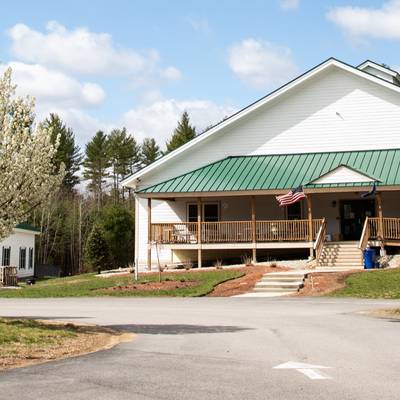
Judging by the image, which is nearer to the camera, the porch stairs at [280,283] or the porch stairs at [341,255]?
the porch stairs at [280,283]

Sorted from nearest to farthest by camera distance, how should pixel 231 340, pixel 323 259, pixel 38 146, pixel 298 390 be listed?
pixel 298 390 → pixel 231 340 → pixel 38 146 → pixel 323 259

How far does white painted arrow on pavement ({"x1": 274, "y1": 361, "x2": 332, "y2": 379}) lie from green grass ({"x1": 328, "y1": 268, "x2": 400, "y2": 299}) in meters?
12.8

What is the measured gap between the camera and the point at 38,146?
12.9 meters

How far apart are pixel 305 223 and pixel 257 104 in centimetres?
713

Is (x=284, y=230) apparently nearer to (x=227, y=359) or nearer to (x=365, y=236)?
(x=365, y=236)

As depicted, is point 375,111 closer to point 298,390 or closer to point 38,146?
point 38,146

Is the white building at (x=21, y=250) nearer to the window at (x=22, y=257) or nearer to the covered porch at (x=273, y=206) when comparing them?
the window at (x=22, y=257)

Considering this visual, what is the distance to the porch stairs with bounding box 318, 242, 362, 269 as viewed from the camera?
27.7 metres

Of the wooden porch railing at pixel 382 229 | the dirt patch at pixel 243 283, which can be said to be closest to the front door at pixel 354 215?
the wooden porch railing at pixel 382 229

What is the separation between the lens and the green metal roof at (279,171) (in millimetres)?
29859

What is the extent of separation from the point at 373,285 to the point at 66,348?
14.4 meters

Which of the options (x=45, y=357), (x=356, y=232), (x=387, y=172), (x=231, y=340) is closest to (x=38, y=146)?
(x=45, y=357)

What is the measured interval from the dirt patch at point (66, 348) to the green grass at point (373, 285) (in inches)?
425

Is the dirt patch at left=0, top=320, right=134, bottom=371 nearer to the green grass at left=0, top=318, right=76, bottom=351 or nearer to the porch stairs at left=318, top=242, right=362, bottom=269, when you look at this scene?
the green grass at left=0, top=318, right=76, bottom=351
